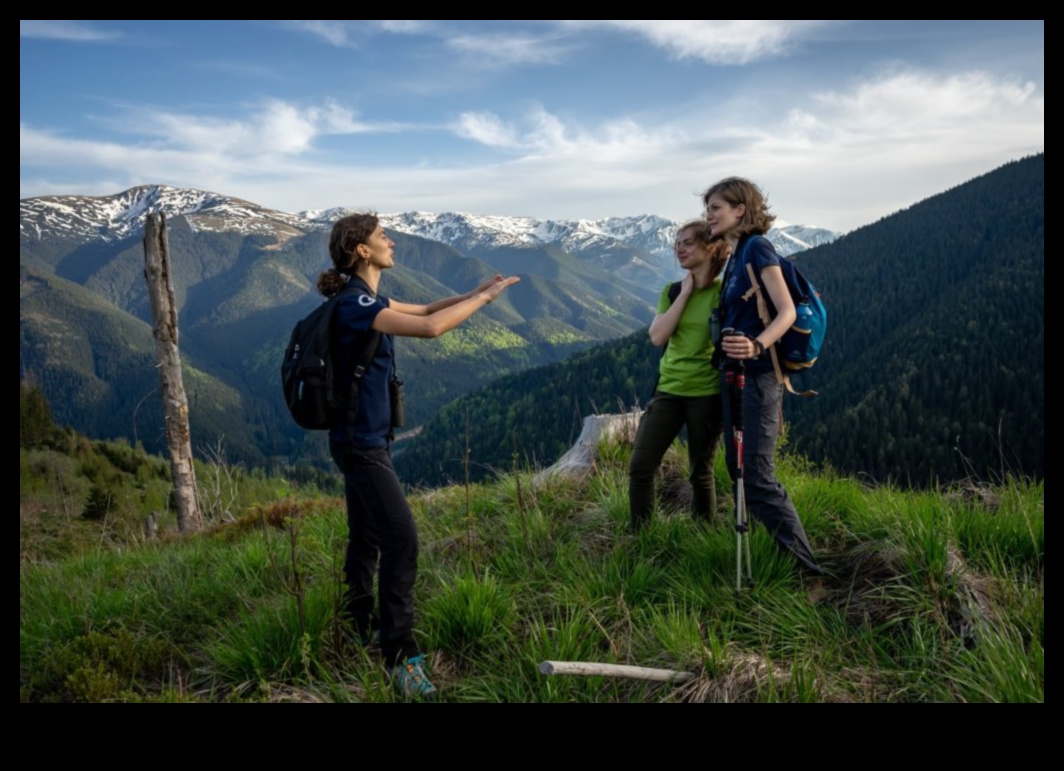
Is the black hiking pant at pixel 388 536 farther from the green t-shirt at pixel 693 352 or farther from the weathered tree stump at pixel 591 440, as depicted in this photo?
the weathered tree stump at pixel 591 440

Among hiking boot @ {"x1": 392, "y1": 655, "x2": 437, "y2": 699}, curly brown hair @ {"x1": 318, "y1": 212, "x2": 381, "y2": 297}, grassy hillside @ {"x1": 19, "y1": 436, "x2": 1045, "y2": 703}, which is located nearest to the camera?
grassy hillside @ {"x1": 19, "y1": 436, "x2": 1045, "y2": 703}

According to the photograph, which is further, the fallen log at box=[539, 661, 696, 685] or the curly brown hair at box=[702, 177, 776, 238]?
the curly brown hair at box=[702, 177, 776, 238]

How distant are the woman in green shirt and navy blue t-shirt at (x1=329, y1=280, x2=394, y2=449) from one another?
1946 mm

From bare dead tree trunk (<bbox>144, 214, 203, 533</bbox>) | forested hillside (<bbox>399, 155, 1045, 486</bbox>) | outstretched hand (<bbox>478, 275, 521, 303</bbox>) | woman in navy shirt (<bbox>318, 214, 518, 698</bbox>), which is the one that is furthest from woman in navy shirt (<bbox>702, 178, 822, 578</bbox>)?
forested hillside (<bbox>399, 155, 1045, 486</bbox>)

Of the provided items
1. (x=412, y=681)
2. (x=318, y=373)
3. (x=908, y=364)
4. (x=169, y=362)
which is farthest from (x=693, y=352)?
(x=908, y=364)

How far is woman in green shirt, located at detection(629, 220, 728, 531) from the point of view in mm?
4379

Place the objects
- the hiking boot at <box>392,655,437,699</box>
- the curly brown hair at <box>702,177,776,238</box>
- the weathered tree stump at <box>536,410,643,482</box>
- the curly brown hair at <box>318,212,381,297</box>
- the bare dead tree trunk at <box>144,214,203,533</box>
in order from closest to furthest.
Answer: the hiking boot at <box>392,655,437,699</box>, the curly brown hair at <box>318,212,381,297</box>, the curly brown hair at <box>702,177,776,238</box>, the weathered tree stump at <box>536,410,643,482</box>, the bare dead tree trunk at <box>144,214,203,533</box>

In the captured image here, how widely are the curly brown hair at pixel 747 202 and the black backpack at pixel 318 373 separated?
2.38m

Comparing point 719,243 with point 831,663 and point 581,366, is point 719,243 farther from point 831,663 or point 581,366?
point 581,366

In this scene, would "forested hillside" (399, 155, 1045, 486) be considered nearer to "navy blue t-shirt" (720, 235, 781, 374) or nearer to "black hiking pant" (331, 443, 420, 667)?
"navy blue t-shirt" (720, 235, 781, 374)

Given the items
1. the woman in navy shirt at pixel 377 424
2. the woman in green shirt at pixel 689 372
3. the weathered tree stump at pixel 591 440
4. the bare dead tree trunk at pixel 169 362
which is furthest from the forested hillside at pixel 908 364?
the woman in navy shirt at pixel 377 424

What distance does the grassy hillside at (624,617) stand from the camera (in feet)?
10.0

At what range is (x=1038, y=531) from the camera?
3955mm

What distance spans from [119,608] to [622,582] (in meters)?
3.74
